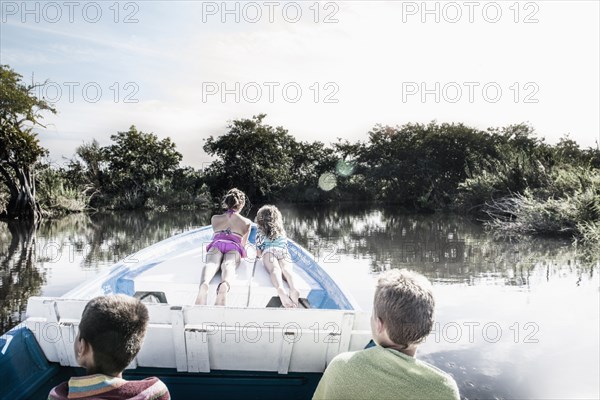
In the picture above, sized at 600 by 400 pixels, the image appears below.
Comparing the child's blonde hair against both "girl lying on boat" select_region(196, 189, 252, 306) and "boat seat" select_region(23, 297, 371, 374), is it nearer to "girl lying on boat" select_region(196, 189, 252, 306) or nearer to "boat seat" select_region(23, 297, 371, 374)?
"girl lying on boat" select_region(196, 189, 252, 306)

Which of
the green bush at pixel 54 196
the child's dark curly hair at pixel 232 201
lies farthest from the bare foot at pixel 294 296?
the green bush at pixel 54 196

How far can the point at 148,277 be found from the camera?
5043mm

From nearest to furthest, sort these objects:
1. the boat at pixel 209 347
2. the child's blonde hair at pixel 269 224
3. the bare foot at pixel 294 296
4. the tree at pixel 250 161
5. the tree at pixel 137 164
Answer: the boat at pixel 209 347
the bare foot at pixel 294 296
the child's blonde hair at pixel 269 224
the tree at pixel 137 164
the tree at pixel 250 161

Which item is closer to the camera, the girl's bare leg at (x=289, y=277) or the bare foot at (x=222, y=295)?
the bare foot at (x=222, y=295)

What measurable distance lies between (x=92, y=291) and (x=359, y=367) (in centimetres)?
301

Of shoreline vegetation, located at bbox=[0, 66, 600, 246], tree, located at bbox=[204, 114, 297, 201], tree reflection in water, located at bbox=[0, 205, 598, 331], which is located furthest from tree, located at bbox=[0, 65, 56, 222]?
tree, located at bbox=[204, 114, 297, 201]

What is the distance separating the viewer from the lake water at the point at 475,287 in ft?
12.7

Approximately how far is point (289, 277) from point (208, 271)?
771 millimetres

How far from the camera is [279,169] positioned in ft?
114

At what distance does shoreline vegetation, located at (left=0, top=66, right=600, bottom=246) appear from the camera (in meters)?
19.1

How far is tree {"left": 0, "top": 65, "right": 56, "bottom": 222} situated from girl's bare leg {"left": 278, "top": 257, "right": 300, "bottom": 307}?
55.8 ft

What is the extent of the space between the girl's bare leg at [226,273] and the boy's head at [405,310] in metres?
2.40

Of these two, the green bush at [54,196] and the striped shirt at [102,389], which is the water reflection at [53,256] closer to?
the striped shirt at [102,389]

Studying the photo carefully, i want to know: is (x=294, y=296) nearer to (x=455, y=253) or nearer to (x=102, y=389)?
(x=102, y=389)
